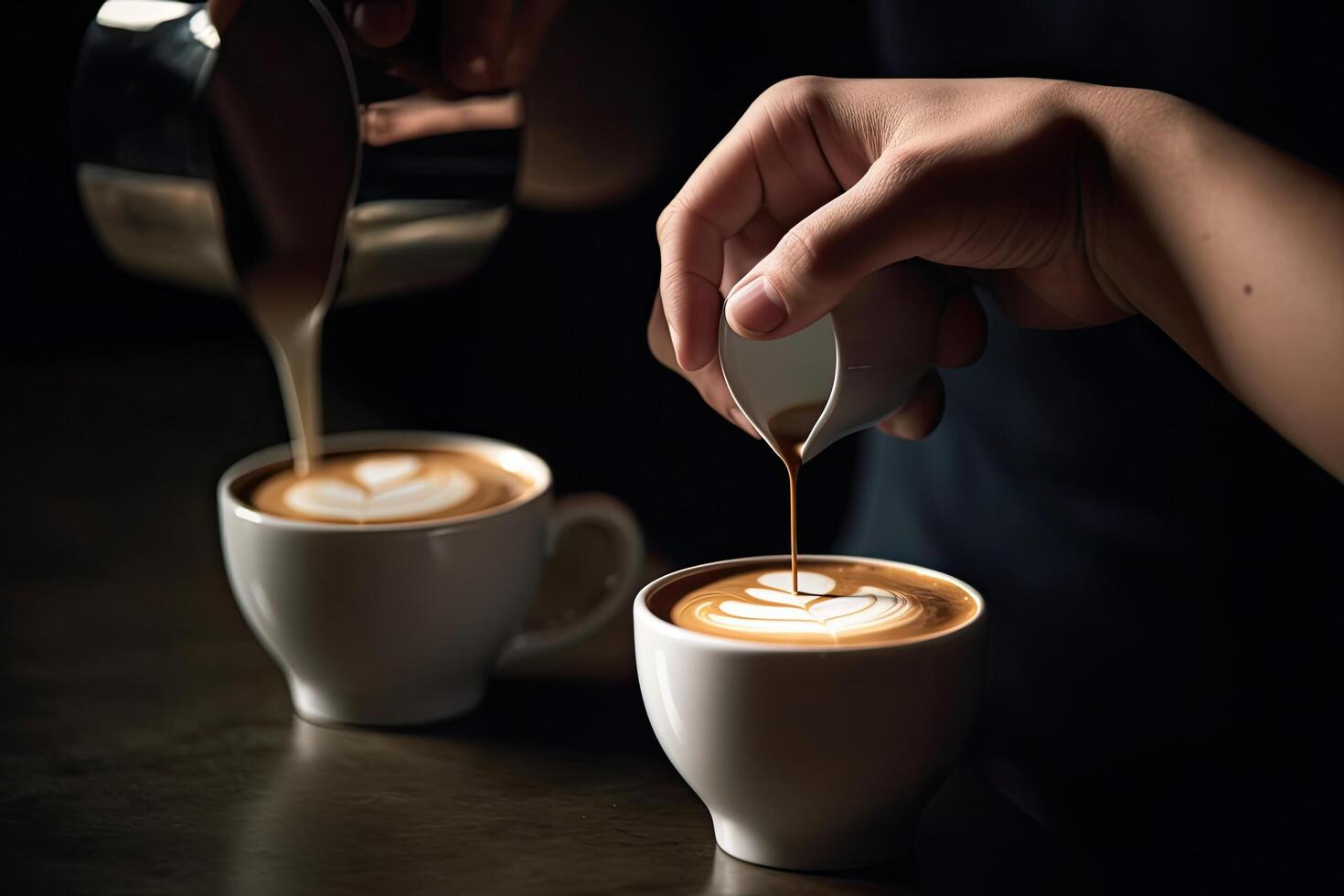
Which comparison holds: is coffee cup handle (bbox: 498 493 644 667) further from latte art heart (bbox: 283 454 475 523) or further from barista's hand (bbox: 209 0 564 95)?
barista's hand (bbox: 209 0 564 95)

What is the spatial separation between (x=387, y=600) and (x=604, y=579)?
0.21m

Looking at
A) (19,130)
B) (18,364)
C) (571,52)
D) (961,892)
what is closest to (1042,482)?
(961,892)

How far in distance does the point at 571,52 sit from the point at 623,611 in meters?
0.51

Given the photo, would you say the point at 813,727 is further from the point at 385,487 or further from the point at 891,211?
the point at 385,487

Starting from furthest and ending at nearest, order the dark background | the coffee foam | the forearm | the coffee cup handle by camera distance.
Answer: the dark background < the coffee cup handle < the coffee foam < the forearm

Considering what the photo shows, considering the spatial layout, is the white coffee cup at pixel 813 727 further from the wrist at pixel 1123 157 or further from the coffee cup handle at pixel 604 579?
the coffee cup handle at pixel 604 579

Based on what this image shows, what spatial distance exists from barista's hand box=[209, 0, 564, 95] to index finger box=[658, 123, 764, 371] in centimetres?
22

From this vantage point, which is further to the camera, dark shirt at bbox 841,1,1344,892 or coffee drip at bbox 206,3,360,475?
coffee drip at bbox 206,3,360,475

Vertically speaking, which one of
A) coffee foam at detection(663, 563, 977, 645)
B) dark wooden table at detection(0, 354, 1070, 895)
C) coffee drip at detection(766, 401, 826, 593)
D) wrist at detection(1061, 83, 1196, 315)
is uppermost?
wrist at detection(1061, 83, 1196, 315)

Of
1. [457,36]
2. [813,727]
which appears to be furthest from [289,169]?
[813,727]

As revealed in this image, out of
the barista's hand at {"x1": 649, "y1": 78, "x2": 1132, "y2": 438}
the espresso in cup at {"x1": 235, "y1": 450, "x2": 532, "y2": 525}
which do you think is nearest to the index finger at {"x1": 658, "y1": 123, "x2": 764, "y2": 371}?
the barista's hand at {"x1": 649, "y1": 78, "x2": 1132, "y2": 438}

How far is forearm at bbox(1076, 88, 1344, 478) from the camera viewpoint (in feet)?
2.12

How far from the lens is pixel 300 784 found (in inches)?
35.0

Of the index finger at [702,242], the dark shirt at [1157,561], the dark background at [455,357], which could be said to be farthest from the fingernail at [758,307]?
the dark background at [455,357]
